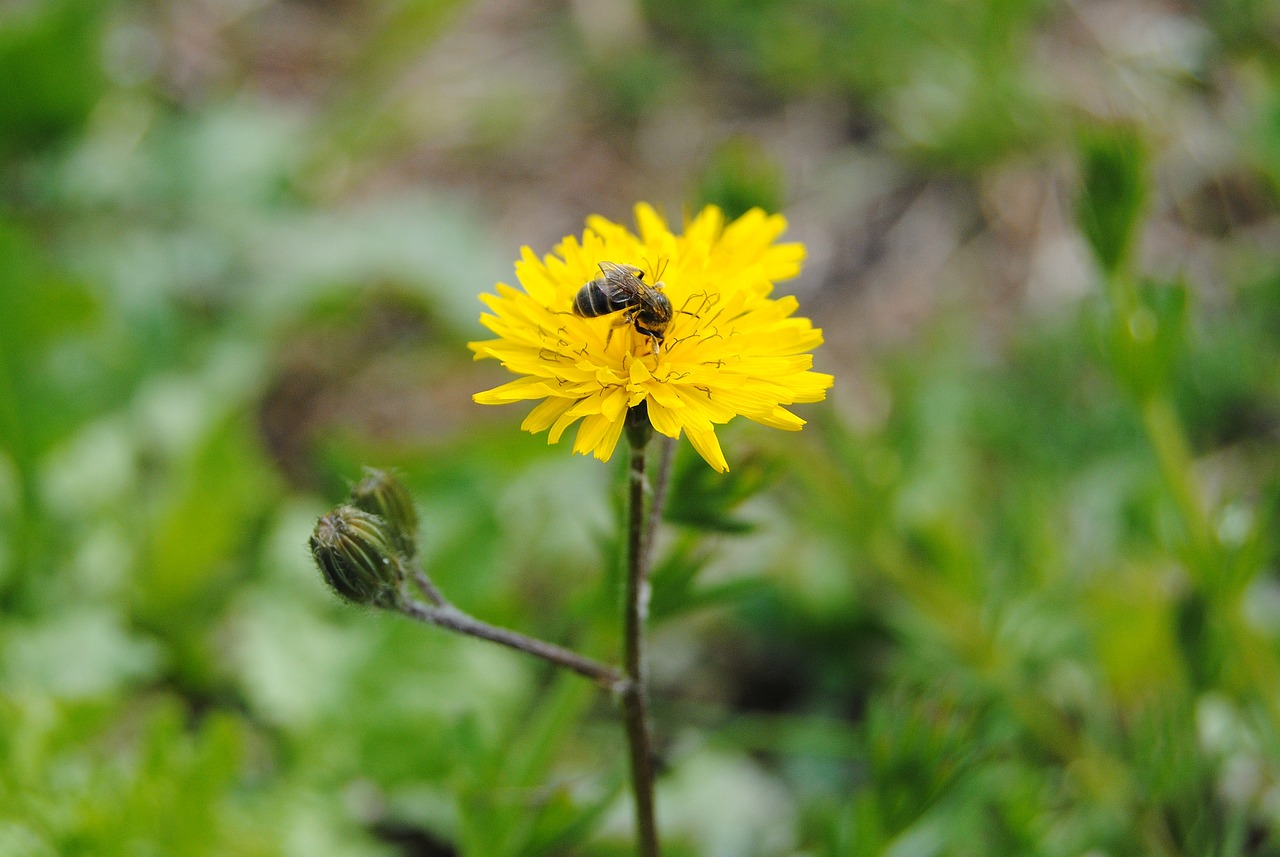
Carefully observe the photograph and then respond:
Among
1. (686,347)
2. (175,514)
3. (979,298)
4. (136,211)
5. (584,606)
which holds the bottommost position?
(584,606)

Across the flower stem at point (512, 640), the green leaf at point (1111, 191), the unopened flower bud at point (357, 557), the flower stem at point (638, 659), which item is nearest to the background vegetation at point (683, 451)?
the green leaf at point (1111, 191)

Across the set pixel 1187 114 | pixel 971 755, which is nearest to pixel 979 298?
pixel 1187 114

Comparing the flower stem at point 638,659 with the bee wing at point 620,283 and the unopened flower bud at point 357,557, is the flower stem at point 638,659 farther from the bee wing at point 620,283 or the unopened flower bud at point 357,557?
the unopened flower bud at point 357,557

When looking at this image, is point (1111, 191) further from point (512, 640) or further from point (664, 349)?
point (512, 640)

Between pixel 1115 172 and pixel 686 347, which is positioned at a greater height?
pixel 1115 172

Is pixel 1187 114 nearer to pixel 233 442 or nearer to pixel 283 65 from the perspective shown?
pixel 233 442

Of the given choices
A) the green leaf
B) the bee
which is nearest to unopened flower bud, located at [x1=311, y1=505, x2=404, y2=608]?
the bee
